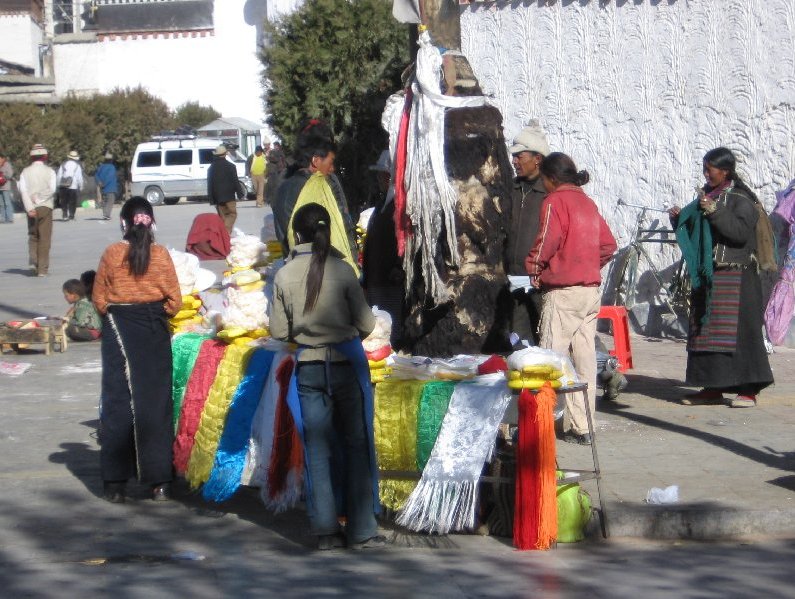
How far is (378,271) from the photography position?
29.3 ft

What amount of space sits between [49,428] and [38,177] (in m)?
10.4

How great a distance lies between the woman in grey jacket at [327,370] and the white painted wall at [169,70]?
5219cm

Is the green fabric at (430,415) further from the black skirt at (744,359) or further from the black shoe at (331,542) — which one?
the black skirt at (744,359)

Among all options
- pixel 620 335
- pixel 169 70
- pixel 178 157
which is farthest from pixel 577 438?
pixel 169 70

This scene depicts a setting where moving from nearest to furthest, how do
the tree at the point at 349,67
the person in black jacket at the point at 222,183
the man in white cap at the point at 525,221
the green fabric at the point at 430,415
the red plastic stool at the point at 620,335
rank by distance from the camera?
the green fabric at the point at 430,415
the man in white cap at the point at 525,221
the red plastic stool at the point at 620,335
the tree at the point at 349,67
the person in black jacket at the point at 222,183

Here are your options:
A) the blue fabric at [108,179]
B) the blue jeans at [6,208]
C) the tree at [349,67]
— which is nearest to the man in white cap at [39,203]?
the tree at [349,67]

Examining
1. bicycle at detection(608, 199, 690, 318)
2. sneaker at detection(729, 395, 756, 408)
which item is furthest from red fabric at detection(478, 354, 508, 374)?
bicycle at detection(608, 199, 690, 318)

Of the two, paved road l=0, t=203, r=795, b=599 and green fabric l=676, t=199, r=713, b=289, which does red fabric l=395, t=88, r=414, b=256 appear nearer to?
paved road l=0, t=203, r=795, b=599

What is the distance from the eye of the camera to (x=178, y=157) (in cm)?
4303

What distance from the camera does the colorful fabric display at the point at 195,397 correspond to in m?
7.46

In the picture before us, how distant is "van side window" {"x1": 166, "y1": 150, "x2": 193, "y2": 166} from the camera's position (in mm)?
42816

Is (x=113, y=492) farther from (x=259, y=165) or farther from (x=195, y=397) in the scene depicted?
(x=259, y=165)

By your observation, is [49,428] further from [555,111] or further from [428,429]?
[555,111]

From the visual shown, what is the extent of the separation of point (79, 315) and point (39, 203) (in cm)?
614
